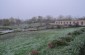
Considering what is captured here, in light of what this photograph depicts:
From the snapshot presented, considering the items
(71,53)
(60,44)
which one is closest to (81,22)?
(60,44)

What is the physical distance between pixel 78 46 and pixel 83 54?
51 centimetres

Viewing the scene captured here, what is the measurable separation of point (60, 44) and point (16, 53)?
2.97 m

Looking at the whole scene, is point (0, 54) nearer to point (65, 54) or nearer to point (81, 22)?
point (65, 54)

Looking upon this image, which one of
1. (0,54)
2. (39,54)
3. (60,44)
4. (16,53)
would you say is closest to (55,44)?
(60,44)

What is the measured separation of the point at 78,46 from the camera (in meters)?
7.47

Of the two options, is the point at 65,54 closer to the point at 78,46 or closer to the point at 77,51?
the point at 77,51

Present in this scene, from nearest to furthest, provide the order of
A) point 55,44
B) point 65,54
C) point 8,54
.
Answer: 1. point 65,54
2. point 8,54
3. point 55,44

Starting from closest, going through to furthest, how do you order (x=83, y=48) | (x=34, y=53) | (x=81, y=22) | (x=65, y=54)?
(x=65, y=54) → (x=34, y=53) → (x=83, y=48) → (x=81, y=22)

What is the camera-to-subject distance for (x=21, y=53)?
8711mm

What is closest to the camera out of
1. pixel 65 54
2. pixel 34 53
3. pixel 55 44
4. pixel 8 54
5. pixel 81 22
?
pixel 65 54

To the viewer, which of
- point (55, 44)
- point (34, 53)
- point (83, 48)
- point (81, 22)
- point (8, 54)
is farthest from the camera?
point (81, 22)

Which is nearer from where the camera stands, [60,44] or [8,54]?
[8,54]

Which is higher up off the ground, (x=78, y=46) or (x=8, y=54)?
(x=78, y=46)

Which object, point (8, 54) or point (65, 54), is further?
point (8, 54)
